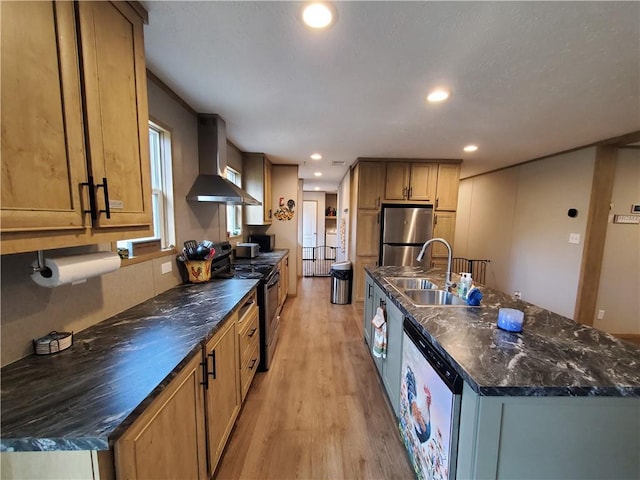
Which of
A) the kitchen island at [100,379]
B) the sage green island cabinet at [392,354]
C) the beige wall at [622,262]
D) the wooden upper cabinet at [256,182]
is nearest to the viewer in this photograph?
the kitchen island at [100,379]

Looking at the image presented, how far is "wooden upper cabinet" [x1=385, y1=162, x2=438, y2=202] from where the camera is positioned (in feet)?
13.7

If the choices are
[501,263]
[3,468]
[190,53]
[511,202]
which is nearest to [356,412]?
[3,468]

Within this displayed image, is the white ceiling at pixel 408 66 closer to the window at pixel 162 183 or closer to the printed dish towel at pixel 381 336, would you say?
the window at pixel 162 183

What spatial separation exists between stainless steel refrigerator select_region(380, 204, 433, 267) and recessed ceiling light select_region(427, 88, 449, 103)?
220 cm

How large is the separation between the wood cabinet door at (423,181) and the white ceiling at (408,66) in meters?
1.29

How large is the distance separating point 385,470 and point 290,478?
58 centimetres

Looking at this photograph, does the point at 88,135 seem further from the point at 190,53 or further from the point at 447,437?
the point at 447,437

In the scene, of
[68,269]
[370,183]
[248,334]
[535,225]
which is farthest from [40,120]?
[535,225]

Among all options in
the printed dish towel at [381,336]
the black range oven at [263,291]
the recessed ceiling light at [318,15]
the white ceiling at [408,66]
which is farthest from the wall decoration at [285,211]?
the recessed ceiling light at [318,15]

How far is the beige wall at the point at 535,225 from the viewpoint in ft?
11.0

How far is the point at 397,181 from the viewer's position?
4188mm

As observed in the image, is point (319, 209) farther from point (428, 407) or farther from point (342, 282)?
point (428, 407)

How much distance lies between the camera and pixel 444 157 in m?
4.00

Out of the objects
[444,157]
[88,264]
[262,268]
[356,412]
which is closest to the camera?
[88,264]
